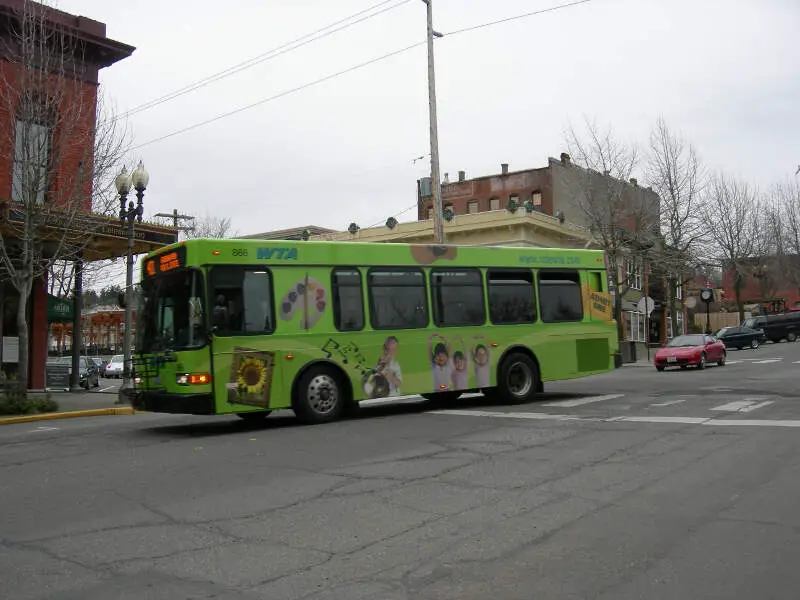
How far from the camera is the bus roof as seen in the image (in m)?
11.6

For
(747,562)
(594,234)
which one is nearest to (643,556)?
(747,562)

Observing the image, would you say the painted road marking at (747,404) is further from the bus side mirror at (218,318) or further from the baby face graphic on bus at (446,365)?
the bus side mirror at (218,318)

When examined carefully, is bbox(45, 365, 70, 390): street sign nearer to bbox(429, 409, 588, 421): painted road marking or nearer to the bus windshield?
the bus windshield

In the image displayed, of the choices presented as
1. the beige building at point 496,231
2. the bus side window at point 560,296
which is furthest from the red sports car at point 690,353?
the beige building at point 496,231

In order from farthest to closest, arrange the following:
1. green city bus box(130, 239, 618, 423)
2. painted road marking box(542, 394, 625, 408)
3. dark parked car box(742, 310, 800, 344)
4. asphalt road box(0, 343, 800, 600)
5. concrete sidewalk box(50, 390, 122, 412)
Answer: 1. dark parked car box(742, 310, 800, 344)
2. concrete sidewalk box(50, 390, 122, 412)
3. painted road marking box(542, 394, 625, 408)
4. green city bus box(130, 239, 618, 423)
5. asphalt road box(0, 343, 800, 600)

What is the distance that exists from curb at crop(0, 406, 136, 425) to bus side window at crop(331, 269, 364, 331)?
24.0 ft

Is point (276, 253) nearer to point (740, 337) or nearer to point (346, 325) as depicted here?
point (346, 325)

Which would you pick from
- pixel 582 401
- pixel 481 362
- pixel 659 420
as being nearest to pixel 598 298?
pixel 582 401

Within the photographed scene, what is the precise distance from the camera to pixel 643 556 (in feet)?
16.7

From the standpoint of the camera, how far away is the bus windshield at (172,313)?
37.2 ft

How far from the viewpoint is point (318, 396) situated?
12352 millimetres

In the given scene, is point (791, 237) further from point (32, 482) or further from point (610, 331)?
point (32, 482)

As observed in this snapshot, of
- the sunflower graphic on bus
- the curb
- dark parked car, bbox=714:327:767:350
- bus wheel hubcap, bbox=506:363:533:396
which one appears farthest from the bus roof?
dark parked car, bbox=714:327:767:350

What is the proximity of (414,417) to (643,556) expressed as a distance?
8.19 m
